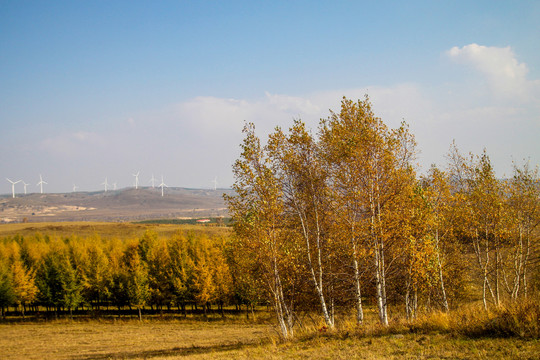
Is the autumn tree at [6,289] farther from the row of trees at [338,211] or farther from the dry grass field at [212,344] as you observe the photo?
the row of trees at [338,211]

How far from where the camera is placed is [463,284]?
3416 centimetres

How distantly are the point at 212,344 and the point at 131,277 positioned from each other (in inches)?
1248

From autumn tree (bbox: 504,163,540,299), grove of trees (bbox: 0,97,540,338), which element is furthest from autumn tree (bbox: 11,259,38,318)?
autumn tree (bbox: 504,163,540,299)

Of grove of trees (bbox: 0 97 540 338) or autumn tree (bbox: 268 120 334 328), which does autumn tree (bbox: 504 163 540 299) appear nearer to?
grove of trees (bbox: 0 97 540 338)

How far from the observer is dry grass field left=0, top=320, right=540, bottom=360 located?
12.5 metres

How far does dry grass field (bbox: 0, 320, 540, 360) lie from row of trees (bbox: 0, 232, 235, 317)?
434cm

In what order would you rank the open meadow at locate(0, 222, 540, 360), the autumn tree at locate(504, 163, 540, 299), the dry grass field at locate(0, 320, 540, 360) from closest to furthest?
1. the dry grass field at locate(0, 320, 540, 360)
2. the open meadow at locate(0, 222, 540, 360)
3. the autumn tree at locate(504, 163, 540, 299)

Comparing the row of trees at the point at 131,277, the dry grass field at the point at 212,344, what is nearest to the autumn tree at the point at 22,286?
the row of trees at the point at 131,277

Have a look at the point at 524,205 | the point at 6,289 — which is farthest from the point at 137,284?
the point at 524,205

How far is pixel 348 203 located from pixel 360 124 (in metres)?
4.42

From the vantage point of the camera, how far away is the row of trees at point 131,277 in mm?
57656

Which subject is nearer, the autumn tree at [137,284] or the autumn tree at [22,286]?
the autumn tree at [137,284]

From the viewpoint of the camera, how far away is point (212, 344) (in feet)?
105

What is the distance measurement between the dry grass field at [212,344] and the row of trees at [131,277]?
4.34 meters
